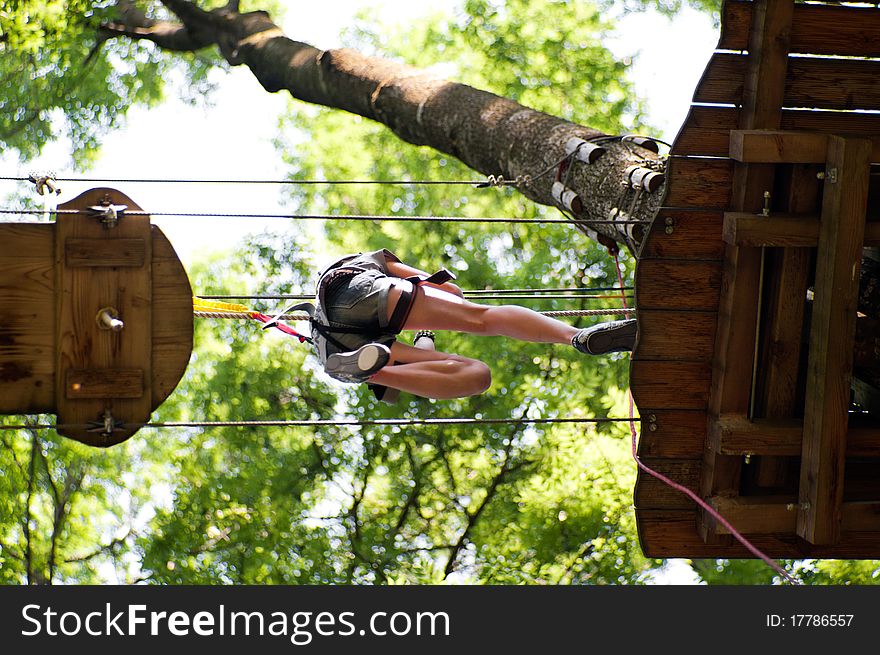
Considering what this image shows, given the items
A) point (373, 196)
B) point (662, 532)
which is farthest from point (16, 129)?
point (662, 532)

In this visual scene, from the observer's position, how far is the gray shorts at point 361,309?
13.3 ft

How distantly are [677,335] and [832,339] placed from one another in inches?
20.6

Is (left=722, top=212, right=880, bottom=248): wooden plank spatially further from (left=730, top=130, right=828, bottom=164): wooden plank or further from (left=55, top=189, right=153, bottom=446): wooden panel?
(left=55, top=189, right=153, bottom=446): wooden panel

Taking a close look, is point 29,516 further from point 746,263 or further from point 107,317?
point 746,263

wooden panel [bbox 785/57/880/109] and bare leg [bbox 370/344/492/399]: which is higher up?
wooden panel [bbox 785/57/880/109]

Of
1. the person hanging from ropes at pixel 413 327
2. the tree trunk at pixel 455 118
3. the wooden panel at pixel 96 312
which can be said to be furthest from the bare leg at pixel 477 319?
the wooden panel at pixel 96 312

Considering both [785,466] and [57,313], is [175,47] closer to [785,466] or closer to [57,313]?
[57,313]

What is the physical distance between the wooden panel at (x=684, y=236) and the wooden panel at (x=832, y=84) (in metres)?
0.50

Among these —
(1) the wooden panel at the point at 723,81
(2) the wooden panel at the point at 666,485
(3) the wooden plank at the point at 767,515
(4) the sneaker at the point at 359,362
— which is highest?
(1) the wooden panel at the point at 723,81

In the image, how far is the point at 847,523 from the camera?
12.2 ft

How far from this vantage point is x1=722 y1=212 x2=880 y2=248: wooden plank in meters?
3.53

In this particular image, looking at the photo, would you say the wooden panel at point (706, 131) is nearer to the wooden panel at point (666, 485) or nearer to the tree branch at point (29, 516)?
the wooden panel at point (666, 485)

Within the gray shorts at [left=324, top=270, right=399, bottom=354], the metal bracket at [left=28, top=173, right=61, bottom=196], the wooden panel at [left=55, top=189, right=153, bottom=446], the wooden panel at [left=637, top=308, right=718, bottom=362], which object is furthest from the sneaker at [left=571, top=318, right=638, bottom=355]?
the metal bracket at [left=28, top=173, right=61, bottom=196]

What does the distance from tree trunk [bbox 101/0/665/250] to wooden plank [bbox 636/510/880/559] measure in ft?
3.75
